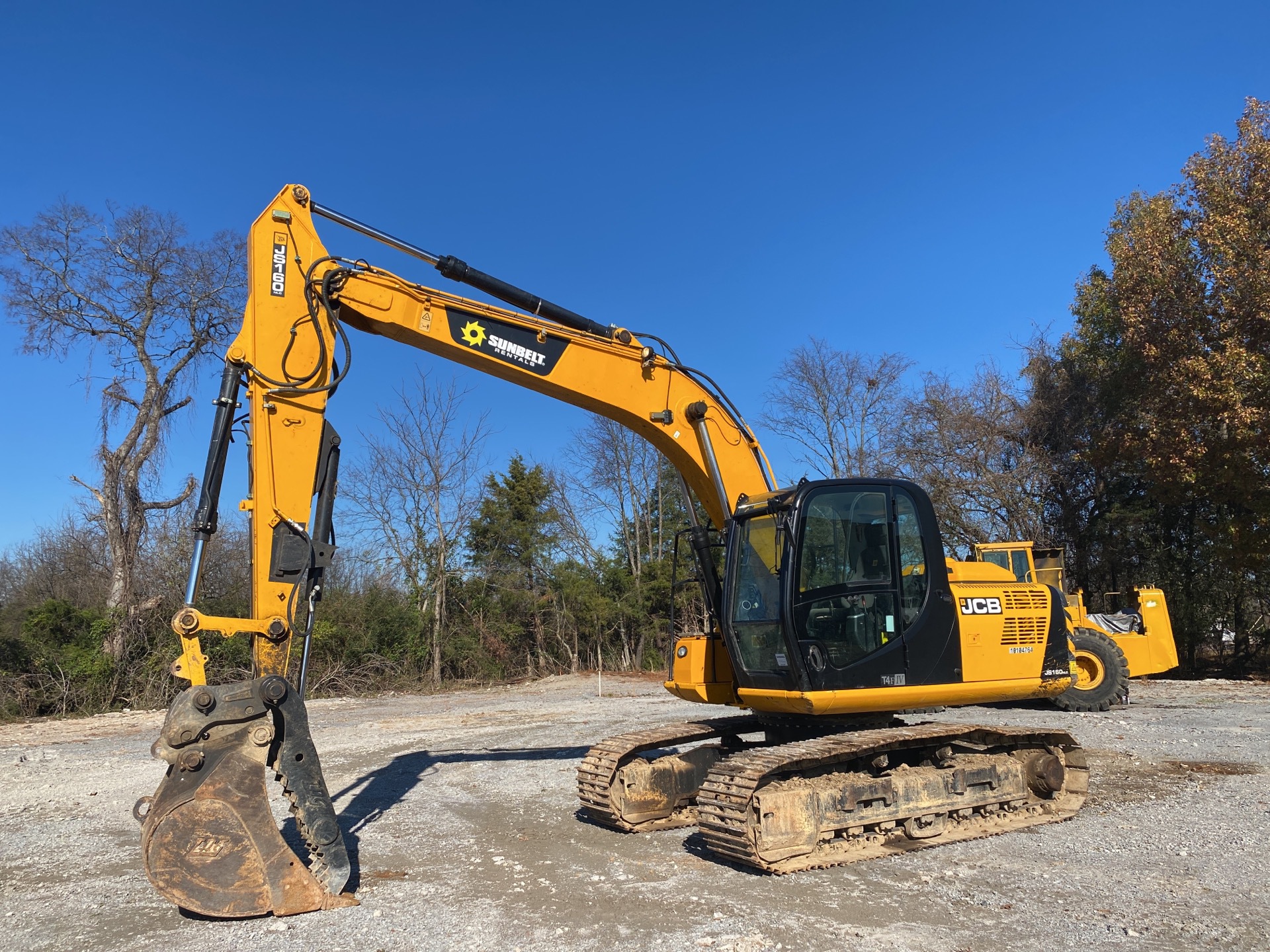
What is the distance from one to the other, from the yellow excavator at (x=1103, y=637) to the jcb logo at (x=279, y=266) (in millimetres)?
10299

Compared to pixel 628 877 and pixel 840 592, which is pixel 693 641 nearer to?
pixel 840 592

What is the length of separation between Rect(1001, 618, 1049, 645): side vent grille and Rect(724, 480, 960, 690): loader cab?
611mm

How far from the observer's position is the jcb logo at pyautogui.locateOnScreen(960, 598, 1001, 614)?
6.82 metres

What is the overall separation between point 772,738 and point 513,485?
2200cm

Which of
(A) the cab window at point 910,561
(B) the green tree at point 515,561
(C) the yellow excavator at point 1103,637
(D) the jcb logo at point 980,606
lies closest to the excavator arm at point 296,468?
(A) the cab window at point 910,561

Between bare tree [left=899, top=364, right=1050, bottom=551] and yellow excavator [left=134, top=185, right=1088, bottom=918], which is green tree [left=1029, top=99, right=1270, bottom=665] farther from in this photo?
yellow excavator [left=134, top=185, right=1088, bottom=918]

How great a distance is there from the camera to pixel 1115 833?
6.58m

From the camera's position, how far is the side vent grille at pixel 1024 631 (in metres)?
7.04

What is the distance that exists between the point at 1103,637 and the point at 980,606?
28.4ft

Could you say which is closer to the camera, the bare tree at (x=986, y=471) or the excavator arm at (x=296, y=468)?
the excavator arm at (x=296, y=468)

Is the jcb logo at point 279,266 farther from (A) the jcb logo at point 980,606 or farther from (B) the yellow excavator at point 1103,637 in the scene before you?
(B) the yellow excavator at point 1103,637

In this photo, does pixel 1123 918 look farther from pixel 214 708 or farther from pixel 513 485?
pixel 513 485

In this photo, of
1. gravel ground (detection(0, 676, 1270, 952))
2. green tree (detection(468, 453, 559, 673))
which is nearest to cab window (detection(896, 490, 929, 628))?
gravel ground (detection(0, 676, 1270, 952))

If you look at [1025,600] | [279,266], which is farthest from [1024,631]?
[279,266]
